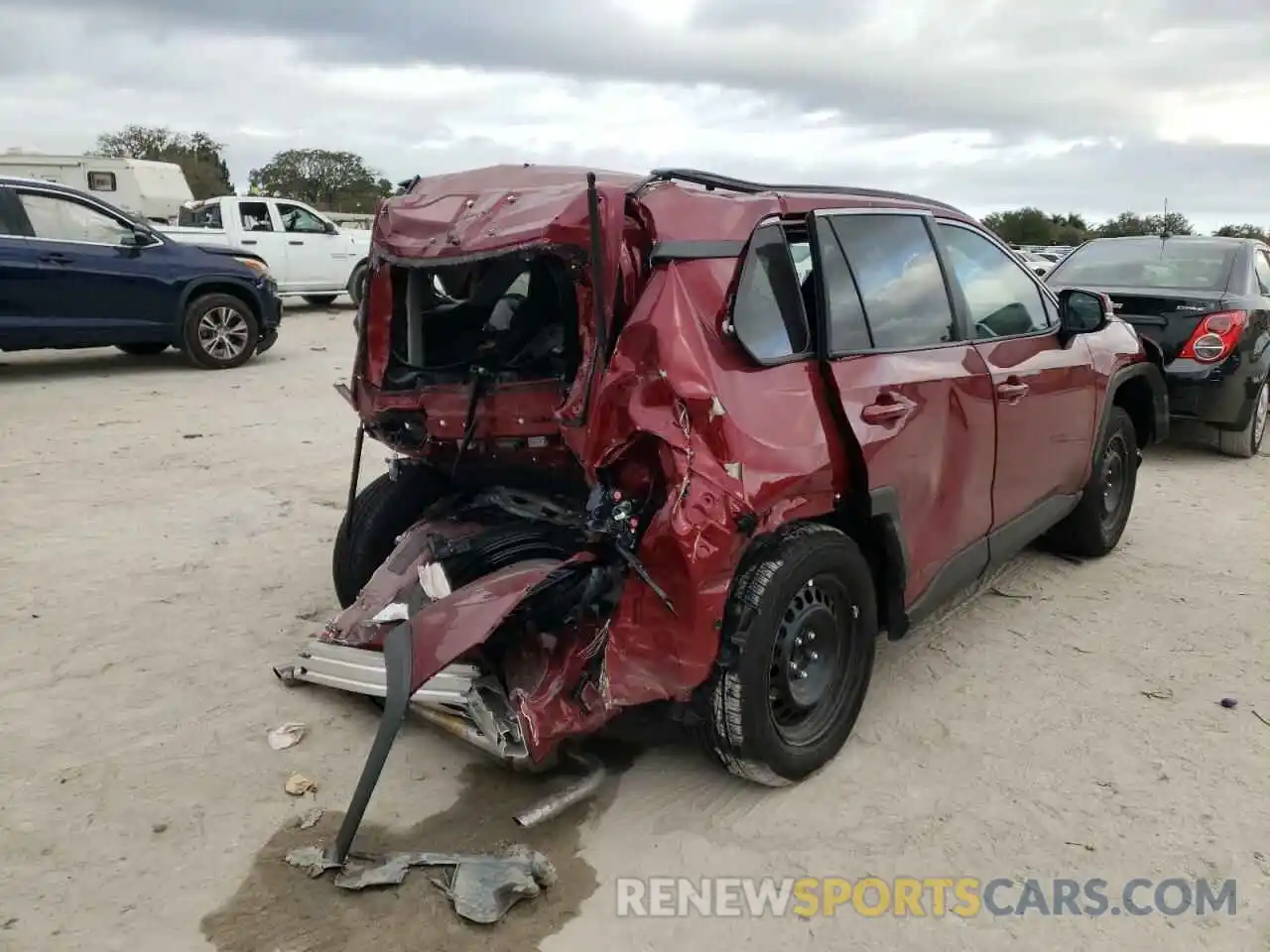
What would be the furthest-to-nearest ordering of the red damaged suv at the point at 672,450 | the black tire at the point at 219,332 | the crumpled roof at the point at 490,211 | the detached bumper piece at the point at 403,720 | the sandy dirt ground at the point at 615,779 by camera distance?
the black tire at the point at 219,332 < the crumpled roof at the point at 490,211 < the red damaged suv at the point at 672,450 < the detached bumper piece at the point at 403,720 < the sandy dirt ground at the point at 615,779

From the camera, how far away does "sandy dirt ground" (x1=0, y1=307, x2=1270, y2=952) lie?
2584 mm

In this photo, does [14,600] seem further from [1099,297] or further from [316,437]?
[1099,297]

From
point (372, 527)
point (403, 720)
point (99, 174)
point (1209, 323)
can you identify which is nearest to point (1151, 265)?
point (1209, 323)

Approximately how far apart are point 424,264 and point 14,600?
9.11ft

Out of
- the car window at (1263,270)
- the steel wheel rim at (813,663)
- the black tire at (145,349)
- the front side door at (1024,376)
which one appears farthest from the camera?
the black tire at (145,349)

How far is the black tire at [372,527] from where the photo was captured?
414 cm

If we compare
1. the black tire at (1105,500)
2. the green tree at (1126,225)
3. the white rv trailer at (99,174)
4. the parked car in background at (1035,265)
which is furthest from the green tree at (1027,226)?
the black tire at (1105,500)

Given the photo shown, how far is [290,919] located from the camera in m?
2.56

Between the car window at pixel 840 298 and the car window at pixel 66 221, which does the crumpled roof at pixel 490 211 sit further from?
the car window at pixel 66 221

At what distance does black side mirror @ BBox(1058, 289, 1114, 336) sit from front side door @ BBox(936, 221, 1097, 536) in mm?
58

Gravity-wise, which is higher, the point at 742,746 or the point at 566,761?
the point at 742,746

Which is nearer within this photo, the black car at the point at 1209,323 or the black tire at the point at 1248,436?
the black car at the point at 1209,323

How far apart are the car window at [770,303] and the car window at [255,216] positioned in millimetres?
13944

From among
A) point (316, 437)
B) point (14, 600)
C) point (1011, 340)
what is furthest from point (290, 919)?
point (316, 437)
